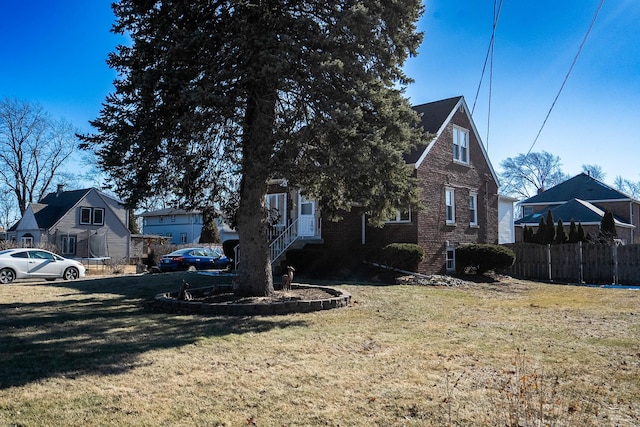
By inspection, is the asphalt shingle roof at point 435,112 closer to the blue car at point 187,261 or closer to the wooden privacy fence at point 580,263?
the wooden privacy fence at point 580,263

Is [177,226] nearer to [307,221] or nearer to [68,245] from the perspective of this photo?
[68,245]

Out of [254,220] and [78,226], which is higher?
[78,226]

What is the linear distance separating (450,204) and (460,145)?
3.15 meters

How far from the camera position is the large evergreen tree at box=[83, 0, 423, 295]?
9789 millimetres

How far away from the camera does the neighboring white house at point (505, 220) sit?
30.9m

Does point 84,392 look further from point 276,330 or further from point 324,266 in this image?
point 324,266

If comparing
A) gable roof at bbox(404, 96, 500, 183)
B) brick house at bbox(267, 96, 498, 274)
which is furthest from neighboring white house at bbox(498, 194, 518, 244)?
gable roof at bbox(404, 96, 500, 183)

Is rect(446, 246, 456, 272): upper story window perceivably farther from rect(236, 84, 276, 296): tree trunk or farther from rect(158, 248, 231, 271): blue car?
rect(236, 84, 276, 296): tree trunk

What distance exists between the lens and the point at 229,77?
10242mm

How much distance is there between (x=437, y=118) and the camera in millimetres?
21578

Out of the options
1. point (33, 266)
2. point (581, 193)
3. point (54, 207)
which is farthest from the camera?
point (581, 193)

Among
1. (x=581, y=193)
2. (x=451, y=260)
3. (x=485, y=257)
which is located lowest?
(x=451, y=260)

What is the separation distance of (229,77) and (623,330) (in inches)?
352

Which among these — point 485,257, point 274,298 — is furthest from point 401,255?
point 274,298
